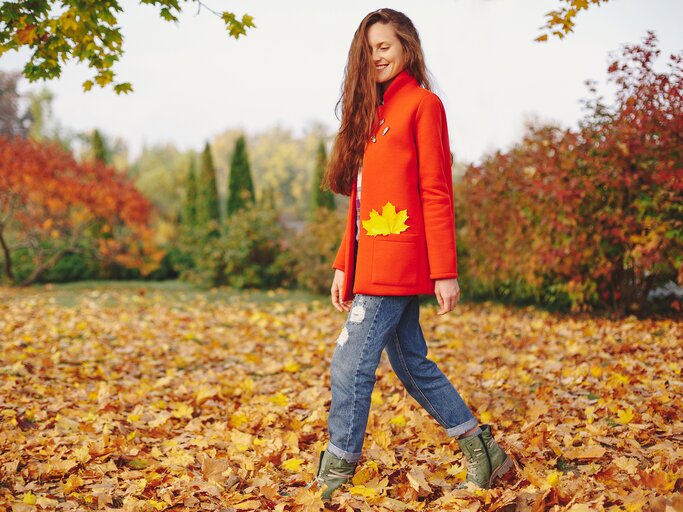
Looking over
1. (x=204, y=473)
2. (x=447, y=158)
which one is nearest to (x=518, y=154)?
(x=447, y=158)

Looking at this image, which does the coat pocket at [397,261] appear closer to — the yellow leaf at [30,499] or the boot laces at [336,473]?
the boot laces at [336,473]

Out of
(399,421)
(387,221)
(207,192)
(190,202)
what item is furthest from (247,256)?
(190,202)

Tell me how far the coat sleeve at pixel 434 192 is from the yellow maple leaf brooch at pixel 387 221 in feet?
0.27

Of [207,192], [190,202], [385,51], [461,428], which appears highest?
[207,192]

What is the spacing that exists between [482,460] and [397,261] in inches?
33.5

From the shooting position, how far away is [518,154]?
709 cm

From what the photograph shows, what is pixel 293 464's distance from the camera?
2.66 meters

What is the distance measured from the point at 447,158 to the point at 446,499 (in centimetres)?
126

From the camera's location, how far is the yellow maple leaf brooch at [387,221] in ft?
6.93

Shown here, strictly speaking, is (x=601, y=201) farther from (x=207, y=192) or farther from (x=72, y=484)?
(x=207, y=192)

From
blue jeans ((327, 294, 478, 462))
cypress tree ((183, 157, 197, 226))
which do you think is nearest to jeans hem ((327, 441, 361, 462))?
blue jeans ((327, 294, 478, 462))

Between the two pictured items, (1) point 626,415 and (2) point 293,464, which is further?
(1) point 626,415

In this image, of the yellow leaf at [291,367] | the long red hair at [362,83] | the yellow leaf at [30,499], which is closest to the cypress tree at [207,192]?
the yellow leaf at [291,367]

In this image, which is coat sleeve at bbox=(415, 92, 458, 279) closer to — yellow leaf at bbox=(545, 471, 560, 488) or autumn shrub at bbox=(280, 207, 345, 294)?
yellow leaf at bbox=(545, 471, 560, 488)
